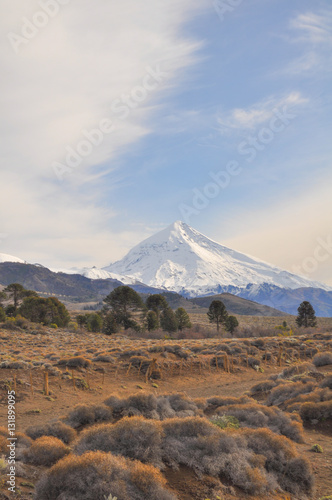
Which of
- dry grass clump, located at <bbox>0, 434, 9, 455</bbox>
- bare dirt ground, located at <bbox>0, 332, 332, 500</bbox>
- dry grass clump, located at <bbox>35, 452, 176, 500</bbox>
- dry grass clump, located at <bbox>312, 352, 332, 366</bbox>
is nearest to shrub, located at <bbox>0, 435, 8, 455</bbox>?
dry grass clump, located at <bbox>0, 434, 9, 455</bbox>

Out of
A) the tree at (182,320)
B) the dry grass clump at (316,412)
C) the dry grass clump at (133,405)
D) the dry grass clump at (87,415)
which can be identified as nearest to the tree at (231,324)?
the tree at (182,320)

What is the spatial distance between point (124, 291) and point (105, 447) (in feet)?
181

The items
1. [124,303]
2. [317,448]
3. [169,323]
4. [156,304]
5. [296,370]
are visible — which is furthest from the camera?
[156,304]

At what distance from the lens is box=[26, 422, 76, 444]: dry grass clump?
31.6ft

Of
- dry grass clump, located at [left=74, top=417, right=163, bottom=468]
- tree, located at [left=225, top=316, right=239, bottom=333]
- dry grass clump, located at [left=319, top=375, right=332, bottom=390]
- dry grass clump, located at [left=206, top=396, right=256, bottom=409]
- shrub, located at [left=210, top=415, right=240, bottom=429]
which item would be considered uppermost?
dry grass clump, located at [left=74, top=417, right=163, bottom=468]

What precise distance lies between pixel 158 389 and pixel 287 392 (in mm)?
8127

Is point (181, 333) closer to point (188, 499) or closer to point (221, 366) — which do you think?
point (221, 366)

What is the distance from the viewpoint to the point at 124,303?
6228 centimetres

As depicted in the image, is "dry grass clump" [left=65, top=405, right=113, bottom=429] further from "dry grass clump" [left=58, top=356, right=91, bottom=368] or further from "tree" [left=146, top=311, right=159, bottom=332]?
"tree" [left=146, top=311, right=159, bottom=332]

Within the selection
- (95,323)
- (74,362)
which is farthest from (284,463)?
(95,323)

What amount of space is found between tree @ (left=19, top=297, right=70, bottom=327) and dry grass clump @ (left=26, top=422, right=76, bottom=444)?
5349 cm

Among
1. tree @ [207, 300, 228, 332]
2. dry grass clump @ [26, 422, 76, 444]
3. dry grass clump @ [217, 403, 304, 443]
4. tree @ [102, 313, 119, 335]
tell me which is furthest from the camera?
tree @ [207, 300, 228, 332]

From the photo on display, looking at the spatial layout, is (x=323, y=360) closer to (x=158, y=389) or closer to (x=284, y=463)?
(x=158, y=389)

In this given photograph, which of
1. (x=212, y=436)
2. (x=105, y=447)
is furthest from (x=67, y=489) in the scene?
(x=212, y=436)
